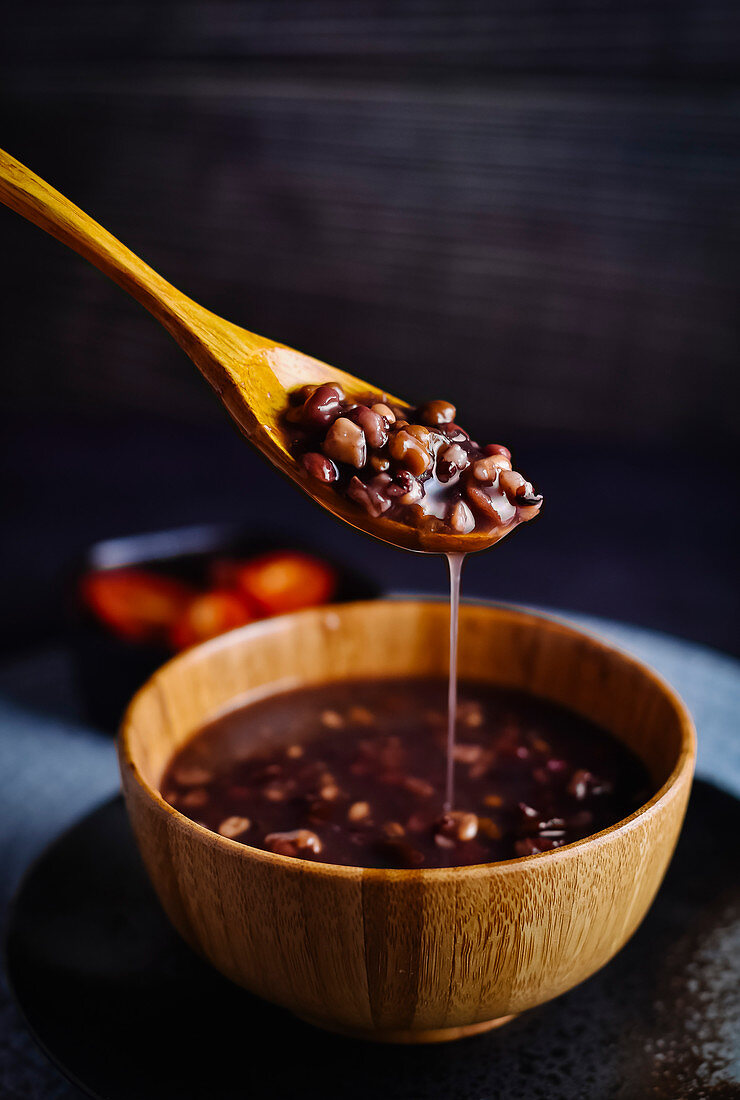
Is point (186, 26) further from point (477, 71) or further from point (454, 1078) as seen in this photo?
point (454, 1078)

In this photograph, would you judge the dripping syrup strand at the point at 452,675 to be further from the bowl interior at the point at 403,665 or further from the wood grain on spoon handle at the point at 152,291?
the wood grain on spoon handle at the point at 152,291

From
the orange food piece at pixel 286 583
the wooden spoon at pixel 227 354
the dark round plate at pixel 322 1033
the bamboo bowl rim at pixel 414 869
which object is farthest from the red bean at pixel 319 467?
the orange food piece at pixel 286 583

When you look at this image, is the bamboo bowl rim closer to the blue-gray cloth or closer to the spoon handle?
the blue-gray cloth

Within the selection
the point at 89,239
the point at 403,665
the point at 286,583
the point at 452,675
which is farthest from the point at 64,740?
the point at 89,239

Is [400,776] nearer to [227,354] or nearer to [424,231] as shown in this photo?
[227,354]

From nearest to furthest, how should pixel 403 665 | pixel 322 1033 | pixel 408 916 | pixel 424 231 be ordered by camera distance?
pixel 408 916 → pixel 322 1033 → pixel 403 665 → pixel 424 231
